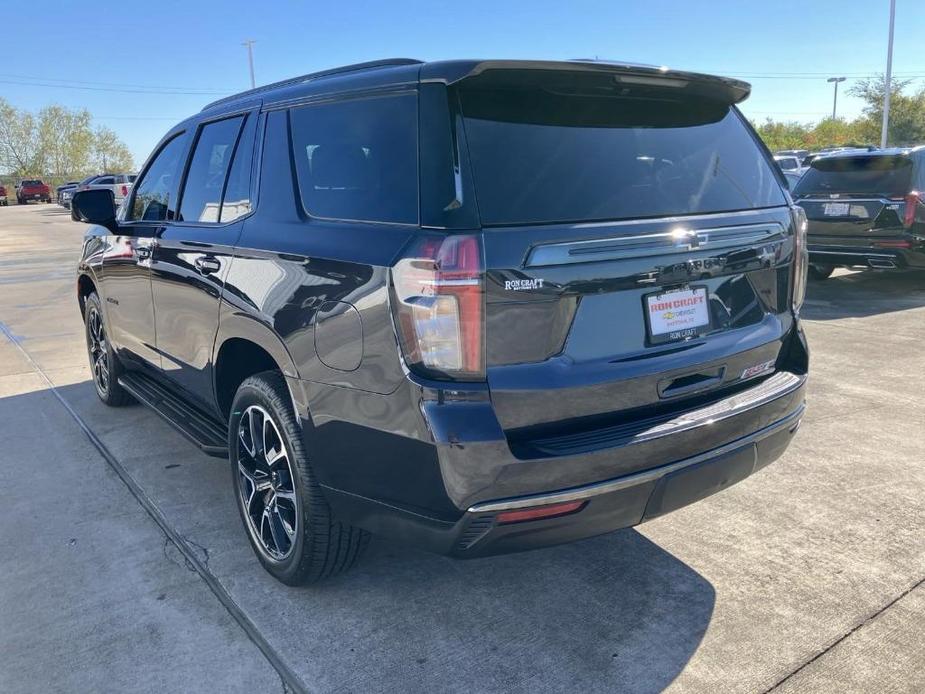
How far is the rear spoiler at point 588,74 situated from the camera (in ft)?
7.47

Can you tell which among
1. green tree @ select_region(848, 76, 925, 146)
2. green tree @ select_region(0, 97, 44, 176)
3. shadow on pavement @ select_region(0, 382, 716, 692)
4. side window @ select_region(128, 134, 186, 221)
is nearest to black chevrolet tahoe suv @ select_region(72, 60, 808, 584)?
shadow on pavement @ select_region(0, 382, 716, 692)

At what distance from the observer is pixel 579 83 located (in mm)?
Result: 2477

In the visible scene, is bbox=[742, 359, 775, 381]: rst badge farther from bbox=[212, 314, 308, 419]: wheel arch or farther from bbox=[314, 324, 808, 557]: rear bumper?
bbox=[212, 314, 308, 419]: wheel arch

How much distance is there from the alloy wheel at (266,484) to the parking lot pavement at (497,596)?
0.19 metres

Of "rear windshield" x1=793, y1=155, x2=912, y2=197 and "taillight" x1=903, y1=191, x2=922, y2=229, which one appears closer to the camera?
"taillight" x1=903, y1=191, x2=922, y2=229

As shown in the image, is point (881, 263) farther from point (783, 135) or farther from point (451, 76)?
point (783, 135)

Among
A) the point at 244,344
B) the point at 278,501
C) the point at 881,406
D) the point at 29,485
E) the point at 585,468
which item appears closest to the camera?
the point at 585,468

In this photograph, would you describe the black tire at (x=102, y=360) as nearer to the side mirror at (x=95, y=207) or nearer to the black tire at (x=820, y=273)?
the side mirror at (x=95, y=207)

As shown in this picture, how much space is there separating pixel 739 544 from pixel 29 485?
363 centimetres

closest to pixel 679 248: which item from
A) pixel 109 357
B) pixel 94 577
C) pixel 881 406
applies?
pixel 94 577

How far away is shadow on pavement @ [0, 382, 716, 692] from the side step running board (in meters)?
0.40

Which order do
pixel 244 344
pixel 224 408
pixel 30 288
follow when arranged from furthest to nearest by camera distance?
pixel 30 288
pixel 224 408
pixel 244 344

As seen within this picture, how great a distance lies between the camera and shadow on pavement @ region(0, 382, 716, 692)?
2.49 metres

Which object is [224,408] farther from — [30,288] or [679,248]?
[30,288]
